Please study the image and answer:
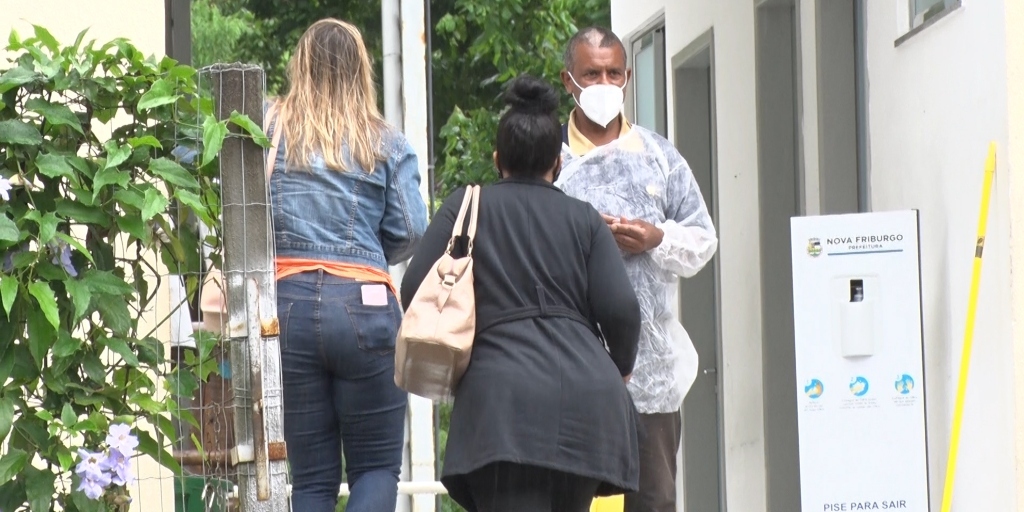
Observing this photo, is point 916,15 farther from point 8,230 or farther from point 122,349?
point 8,230

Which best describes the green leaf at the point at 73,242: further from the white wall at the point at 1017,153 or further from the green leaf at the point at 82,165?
the white wall at the point at 1017,153

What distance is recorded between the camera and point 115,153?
4012 mm

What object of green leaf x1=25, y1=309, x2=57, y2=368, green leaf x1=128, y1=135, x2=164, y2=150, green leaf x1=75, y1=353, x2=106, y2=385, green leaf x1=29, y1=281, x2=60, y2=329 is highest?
green leaf x1=128, y1=135, x2=164, y2=150

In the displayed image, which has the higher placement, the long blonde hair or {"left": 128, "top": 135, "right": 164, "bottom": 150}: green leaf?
the long blonde hair

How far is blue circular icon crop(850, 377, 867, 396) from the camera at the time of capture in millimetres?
6402

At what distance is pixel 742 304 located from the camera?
931 centimetres

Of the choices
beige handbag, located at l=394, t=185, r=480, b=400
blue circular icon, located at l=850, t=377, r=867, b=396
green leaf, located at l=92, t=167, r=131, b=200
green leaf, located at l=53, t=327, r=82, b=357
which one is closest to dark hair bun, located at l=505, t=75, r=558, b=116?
beige handbag, located at l=394, t=185, r=480, b=400

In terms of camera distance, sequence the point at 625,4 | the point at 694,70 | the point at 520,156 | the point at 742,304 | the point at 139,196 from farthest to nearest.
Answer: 1. the point at 625,4
2. the point at 694,70
3. the point at 742,304
4. the point at 520,156
5. the point at 139,196

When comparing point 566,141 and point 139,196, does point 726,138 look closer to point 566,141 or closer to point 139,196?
point 566,141

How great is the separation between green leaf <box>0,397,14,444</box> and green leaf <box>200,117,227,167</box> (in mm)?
669

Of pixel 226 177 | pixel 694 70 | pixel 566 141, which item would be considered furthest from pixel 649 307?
pixel 694 70

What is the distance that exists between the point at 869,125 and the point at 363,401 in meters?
2.92

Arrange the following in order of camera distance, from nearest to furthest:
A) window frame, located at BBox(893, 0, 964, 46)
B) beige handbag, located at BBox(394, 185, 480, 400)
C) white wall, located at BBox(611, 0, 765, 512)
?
beige handbag, located at BBox(394, 185, 480, 400)
window frame, located at BBox(893, 0, 964, 46)
white wall, located at BBox(611, 0, 765, 512)

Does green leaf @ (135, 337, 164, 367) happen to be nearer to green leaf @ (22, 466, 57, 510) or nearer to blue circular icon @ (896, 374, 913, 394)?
green leaf @ (22, 466, 57, 510)
